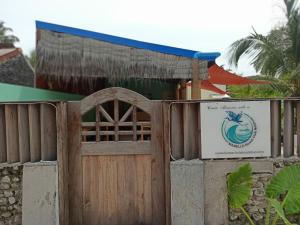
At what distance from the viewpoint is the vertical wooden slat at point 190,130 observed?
6.02 meters

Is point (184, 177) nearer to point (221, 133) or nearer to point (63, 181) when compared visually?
point (221, 133)

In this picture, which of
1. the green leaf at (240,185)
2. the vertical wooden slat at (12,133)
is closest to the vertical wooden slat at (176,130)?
Answer: the green leaf at (240,185)

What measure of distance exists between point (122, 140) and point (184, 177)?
1.06 metres

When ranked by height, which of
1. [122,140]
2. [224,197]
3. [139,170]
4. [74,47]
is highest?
[74,47]

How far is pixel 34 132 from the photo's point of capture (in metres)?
6.02

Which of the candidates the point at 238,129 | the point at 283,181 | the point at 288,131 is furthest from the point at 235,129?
the point at 283,181

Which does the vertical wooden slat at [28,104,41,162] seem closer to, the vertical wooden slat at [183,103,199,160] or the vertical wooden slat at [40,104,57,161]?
the vertical wooden slat at [40,104,57,161]

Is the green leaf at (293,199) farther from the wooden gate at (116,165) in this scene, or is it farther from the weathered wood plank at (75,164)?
the weathered wood plank at (75,164)

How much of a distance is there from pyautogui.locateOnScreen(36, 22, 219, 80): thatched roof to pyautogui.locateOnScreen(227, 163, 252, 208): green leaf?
375 centimetres

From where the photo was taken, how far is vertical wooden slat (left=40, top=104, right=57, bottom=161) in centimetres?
597

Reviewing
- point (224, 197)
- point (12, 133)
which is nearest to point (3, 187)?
point (12, 133)

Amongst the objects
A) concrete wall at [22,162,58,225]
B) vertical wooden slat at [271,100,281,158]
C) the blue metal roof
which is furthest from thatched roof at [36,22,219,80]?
concrete wall at [22,162,58,225]

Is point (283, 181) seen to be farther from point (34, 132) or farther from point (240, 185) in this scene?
point (34, 132)

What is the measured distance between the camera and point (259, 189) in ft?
19.8
